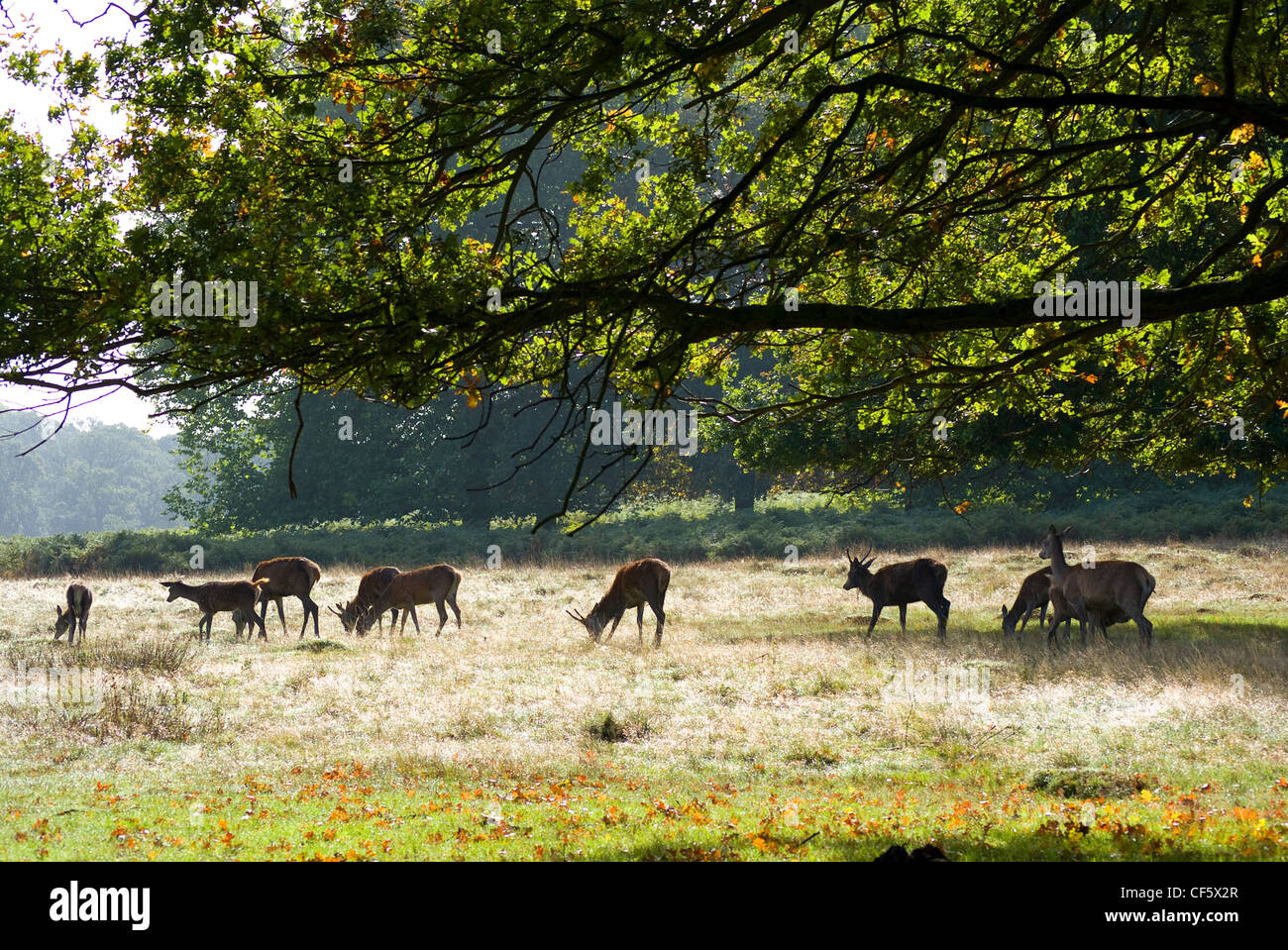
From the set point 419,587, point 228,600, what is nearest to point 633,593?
point 419,587

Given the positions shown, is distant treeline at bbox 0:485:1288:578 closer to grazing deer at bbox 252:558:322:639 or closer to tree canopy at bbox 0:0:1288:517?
grazing deer at bbox 252:558:322:639

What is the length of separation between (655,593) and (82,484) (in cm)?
15027

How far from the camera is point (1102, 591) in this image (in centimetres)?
1869

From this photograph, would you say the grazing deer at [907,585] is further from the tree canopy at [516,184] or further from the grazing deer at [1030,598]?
the tree canopy at [516,184]

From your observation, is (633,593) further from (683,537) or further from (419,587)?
(683,537)

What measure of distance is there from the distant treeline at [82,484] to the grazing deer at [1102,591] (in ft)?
413

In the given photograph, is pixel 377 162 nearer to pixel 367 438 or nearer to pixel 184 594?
pixel 184 594

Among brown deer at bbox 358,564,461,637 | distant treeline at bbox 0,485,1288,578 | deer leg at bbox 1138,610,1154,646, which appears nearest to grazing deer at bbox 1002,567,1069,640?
deer leg at bbox 1138,610,1154,646

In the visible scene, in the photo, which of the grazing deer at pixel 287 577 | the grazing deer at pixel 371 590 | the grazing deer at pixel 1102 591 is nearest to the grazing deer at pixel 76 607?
the grazing deer at pixel 287 577

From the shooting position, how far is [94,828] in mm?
8359

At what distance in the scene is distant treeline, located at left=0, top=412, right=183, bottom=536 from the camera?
464ft

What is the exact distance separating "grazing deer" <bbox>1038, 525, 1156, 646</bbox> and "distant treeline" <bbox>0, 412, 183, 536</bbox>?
4956 inches

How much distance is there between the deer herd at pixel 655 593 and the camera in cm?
1877

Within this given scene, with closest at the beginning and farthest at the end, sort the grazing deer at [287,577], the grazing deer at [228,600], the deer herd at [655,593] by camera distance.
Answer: the deer herd at [655,593]
the grazing deer at [228,600]
the grazing deer at [287,577]
